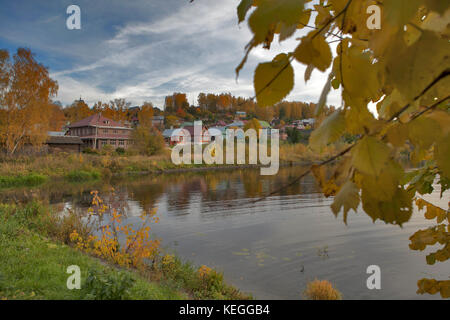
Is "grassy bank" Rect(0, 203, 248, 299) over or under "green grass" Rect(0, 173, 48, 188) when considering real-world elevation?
under

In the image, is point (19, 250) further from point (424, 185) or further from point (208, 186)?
point (208, 186)

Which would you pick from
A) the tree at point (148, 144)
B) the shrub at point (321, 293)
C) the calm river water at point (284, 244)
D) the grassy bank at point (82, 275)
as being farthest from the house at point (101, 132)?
the shrub at point (321, 293)

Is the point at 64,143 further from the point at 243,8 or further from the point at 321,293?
the point at 243,8

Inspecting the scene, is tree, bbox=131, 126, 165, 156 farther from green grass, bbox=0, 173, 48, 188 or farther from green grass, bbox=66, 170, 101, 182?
green grass, bbox=0, 173, 48, 188

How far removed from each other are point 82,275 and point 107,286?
1.24 metres

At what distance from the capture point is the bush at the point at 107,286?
11.7ft

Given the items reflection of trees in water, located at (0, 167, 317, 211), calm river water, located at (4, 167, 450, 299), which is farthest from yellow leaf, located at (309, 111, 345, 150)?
reflection of trees in water, located at (0, 167, 317, 211)

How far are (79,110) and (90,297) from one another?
222 ft

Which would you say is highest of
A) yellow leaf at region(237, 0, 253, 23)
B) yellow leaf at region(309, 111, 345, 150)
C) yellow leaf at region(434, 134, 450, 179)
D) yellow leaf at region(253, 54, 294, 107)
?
yellow leaf at region(237, 0, 253, 23)

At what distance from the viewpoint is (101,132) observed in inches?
1791

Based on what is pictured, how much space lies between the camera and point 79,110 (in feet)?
208

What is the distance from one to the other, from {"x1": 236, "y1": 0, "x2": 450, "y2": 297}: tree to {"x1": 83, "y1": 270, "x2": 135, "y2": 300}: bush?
12.1 feet

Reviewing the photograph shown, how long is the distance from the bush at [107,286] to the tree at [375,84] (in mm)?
3702

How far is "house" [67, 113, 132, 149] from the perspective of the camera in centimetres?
4509
